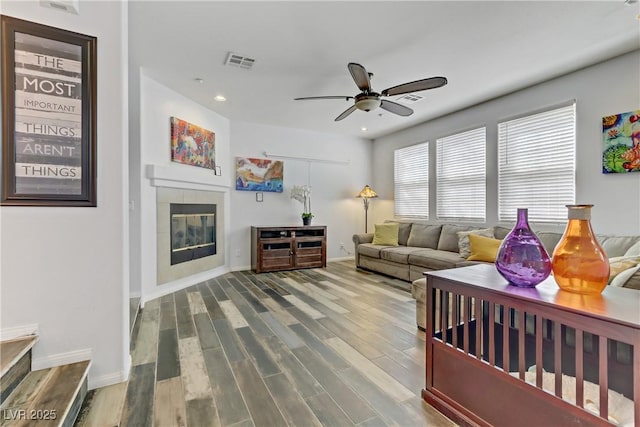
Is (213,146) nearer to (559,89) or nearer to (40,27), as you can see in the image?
(40,27)

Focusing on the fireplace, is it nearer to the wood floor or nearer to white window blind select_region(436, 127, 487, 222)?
the wood floor

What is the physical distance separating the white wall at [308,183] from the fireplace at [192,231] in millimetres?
559

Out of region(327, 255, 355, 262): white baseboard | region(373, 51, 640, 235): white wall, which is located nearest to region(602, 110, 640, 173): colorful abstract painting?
region(373, 51, 640, 235): white wall

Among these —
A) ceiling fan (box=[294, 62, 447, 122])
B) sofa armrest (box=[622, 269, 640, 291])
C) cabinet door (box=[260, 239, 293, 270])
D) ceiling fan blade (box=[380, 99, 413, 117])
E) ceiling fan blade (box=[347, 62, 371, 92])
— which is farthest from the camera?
cabinet door (box=[260, 239, 293, 270])

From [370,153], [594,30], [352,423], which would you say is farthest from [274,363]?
[370,153]

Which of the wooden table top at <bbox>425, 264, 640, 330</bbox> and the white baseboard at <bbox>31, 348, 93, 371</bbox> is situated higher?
the wooden table top at <bbox>425, 264, 640, 330</bbox>

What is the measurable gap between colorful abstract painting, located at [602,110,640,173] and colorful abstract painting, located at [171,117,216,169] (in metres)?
5.24

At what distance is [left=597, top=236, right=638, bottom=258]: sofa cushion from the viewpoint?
2691mm

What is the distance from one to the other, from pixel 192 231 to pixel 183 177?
878 mm

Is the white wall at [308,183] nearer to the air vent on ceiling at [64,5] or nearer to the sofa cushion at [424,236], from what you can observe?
the sofa cushion at [424,236]

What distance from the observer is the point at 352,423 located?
59.0 inches

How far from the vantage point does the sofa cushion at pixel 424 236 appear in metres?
4.89

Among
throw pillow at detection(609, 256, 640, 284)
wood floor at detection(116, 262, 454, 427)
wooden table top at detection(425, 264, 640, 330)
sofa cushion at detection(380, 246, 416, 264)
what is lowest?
wood floor at detection(116, 262, 454, 427)

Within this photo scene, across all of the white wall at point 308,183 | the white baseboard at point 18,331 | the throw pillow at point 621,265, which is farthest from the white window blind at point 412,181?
the white baseboard at point 18,331
